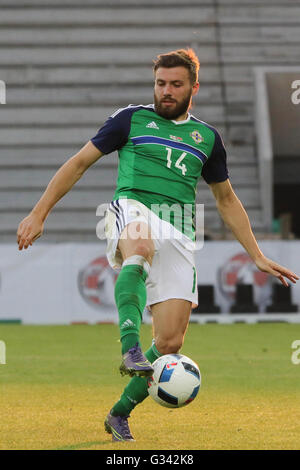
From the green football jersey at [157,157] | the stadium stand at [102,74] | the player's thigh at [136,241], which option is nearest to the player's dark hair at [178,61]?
the green football jersey at [157,157]

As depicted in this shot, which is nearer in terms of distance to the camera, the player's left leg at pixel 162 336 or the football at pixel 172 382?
the football at pixel 172 382

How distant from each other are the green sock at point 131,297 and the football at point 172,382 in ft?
1.37

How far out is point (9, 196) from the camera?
20.4 m

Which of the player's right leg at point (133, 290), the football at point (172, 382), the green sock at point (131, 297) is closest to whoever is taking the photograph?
the player's right leg at point (133, 290)

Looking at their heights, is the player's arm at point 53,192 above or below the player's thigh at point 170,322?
above

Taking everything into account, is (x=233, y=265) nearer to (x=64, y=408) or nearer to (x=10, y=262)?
(x=10, y=262)

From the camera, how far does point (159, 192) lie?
17.1 feet

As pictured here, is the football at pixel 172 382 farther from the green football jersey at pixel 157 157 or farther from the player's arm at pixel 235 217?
the player's arm at pixel 235 217

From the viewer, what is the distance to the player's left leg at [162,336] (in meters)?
5.16

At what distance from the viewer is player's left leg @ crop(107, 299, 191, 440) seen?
5.16 metres

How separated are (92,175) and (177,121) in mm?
15399

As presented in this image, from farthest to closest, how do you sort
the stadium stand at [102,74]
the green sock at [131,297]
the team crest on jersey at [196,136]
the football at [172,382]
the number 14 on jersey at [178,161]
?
the stadium stand at [102,74] < the team crest on jersey at [196,136] < the number 14 on jersey at [178,161] < the football at [172,382] < the green sock at [131,297]

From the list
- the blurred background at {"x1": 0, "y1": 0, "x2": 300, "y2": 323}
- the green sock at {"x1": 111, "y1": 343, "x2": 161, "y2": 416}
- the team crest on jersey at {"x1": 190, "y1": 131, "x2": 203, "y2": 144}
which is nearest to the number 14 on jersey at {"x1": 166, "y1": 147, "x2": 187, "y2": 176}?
the team crest on jersey at {"x1": 190, "y1": 131, "x2": 203, "y2": 144}
